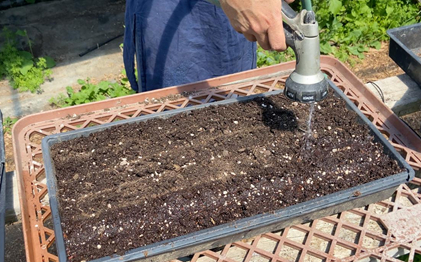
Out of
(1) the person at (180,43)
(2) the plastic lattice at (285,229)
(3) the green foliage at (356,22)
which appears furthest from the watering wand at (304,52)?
(3) the green foliage at (356,22)

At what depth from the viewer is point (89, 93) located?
129 inches

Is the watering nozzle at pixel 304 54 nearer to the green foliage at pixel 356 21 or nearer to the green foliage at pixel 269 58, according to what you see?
the green foliage at pixel 269 58

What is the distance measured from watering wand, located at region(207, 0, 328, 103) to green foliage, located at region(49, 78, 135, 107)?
219cm

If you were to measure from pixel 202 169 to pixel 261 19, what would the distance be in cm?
58

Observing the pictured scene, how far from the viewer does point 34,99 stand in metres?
3.46

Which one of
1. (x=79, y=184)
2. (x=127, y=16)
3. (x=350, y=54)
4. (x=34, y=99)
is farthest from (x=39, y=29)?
(x=79, y=184)

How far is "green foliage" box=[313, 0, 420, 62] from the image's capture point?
3.86 m

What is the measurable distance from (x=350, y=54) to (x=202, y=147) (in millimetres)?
2593

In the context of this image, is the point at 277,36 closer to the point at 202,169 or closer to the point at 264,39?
the point at 264,39

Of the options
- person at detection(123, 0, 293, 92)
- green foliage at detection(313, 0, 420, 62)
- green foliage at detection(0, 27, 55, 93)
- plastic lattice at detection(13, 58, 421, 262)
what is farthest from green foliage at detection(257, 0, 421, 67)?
green foliage at detection(0, 27, 55, 93)

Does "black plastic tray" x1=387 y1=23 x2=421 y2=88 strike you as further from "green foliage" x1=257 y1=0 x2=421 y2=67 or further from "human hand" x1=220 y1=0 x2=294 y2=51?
"green foliage" x1=257 y1=0 x2=421 y2=67

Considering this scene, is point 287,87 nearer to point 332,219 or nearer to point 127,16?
point 332,219

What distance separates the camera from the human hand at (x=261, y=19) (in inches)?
50.9

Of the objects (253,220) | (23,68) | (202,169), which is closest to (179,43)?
(202,169)
